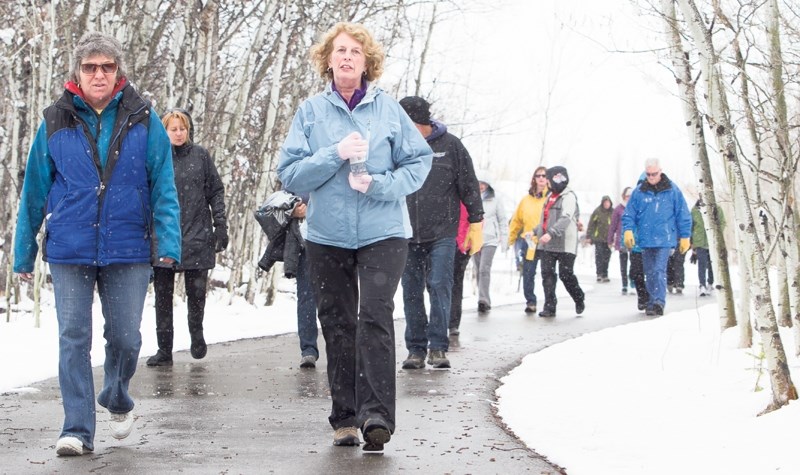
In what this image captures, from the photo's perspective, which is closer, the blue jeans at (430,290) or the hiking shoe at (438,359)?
the blue jeans at (430,290)

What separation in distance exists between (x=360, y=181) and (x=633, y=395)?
306 cm

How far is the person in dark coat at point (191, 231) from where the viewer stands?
28.5ft

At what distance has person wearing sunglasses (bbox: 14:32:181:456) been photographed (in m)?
5.16

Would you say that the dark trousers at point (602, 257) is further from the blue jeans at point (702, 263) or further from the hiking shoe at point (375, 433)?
the hiking shoe at point (375, 433)

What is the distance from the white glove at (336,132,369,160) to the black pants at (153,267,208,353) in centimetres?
390

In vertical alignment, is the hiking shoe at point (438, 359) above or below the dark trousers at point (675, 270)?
below

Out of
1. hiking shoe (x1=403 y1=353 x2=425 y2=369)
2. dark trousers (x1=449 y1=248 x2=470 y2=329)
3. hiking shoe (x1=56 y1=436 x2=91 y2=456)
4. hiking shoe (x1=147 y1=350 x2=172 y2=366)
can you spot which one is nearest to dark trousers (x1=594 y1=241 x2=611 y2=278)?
dark trousers (x1=449 y1=248 x2=470 y2=329)

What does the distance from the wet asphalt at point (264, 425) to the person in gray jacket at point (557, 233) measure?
4647mm

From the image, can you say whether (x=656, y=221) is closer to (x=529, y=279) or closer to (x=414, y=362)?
(x=529, y=279)

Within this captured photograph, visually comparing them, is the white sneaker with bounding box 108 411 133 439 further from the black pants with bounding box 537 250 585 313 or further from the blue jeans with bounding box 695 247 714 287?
the blue jeans with bounding box 695 247 714 287

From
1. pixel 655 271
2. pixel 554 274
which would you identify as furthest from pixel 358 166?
pixel 655 271

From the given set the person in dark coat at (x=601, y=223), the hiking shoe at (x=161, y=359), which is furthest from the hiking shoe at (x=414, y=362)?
the person in dark coat at (x=601, y=223)

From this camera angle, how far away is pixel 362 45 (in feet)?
17.8

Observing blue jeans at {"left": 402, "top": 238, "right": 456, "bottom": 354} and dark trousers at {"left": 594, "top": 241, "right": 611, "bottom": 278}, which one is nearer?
blue jeans at {"left": 402, "top": 238, "right": 456, "bottom": 354}
